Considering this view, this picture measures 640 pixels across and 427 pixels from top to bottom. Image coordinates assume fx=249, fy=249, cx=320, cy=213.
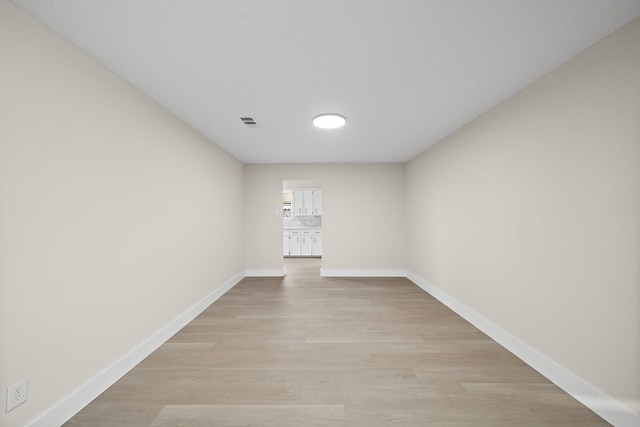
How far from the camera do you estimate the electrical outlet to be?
4.03 feet

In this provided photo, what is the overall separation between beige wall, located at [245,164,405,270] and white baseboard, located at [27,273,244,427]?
238 centimetres

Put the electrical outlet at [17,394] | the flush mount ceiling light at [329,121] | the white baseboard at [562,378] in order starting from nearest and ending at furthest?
the electrical outlet at [17,394] < the white baseboard at [562,378] < the flush mount ceiling light at [329,121]

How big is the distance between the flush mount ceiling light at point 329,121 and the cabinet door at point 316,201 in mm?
5409

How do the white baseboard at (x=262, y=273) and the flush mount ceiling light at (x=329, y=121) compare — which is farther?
the white baseboard at (x=262, y=273)

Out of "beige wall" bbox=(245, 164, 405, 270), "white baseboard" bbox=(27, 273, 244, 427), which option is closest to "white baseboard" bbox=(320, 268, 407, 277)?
"beige wall" bbox=(245, 164, 405, 270)

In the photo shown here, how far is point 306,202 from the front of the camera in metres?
8.26

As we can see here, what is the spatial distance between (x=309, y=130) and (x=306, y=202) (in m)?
5.20

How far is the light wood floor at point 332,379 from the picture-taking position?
5.04 feet


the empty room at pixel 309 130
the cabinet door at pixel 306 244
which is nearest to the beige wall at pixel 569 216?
the empty room at pixel 309 130

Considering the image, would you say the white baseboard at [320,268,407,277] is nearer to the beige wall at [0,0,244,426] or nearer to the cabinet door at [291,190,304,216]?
the beige wall at [0,0,244,426]

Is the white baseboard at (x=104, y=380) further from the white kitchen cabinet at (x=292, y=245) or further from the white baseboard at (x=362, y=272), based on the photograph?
the white kitchen cabinet at (x=292, y=245)

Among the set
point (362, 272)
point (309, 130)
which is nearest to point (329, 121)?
point (309, 130)

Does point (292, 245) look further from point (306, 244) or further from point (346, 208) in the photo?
point (346, 208)

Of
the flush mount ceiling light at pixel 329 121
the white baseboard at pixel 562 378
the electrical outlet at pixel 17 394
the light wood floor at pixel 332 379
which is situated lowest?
the light wood floor at pixel 332 379
